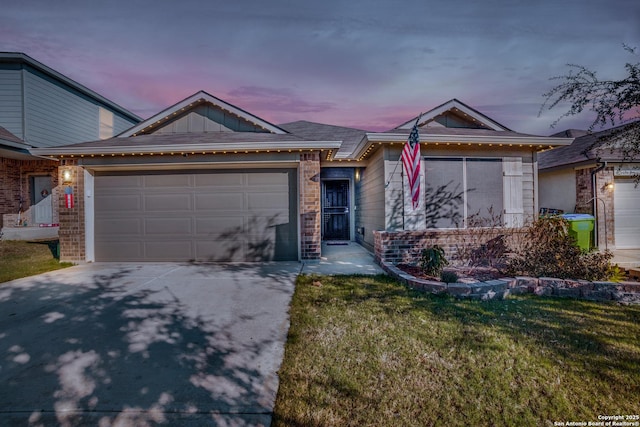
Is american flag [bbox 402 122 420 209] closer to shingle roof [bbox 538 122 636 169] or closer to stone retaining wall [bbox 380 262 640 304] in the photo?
stone retaining wall [bbox 380 262 640 304]

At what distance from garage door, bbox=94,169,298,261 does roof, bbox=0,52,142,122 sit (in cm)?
758

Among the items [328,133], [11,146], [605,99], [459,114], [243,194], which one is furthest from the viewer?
[328,133]

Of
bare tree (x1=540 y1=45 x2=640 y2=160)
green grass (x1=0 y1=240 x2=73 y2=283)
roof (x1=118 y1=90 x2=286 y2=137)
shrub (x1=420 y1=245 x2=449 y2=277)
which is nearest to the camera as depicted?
bare tree (x1=540 y1=45 x2=640 y2=160)

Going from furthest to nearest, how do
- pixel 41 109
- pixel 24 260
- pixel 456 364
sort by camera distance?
pixel 41 109
pixel 24 260
pixel 456 364

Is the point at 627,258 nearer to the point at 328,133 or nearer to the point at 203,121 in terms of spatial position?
the point at 328,133

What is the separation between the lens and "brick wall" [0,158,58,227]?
36.7 feet

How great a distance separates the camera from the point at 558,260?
5121 millimetres

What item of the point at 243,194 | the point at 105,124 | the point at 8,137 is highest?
the point at 105,124

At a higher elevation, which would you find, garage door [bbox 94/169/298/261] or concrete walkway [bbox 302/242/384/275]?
garage door [bbox 94/169/298/261]

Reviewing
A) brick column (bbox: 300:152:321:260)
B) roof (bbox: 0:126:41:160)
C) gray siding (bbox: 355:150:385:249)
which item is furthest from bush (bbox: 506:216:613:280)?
roof (bbox: 0:126:41:160)

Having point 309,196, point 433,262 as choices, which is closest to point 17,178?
point 309,196

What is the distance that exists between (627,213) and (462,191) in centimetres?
684

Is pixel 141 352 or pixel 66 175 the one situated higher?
pixel 66 175

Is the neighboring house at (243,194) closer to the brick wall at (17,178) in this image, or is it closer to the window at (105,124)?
the brick wall at (17,178)
